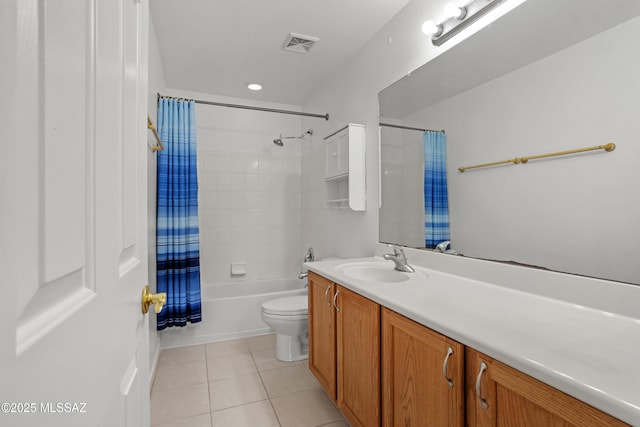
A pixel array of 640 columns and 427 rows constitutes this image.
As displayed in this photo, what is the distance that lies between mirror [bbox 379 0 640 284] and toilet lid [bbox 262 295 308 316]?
129 centimetres

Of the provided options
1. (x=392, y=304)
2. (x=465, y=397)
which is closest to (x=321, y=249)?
(x=392, y=304)

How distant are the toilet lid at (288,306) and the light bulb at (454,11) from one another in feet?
6.83

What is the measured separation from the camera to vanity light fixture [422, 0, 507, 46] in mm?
1401

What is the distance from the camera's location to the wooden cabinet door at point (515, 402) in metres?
0.61

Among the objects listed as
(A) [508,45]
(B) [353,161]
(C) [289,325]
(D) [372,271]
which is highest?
(A) [508,45]

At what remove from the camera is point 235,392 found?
1.96 metres

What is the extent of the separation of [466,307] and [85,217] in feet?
3.59

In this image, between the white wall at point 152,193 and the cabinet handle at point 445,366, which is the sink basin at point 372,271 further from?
the white wall at point 152,193

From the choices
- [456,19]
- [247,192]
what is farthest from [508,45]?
[247,192]

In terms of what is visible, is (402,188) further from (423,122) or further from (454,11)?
(454,11)

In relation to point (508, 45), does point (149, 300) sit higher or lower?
lower

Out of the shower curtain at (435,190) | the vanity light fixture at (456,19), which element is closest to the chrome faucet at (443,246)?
the shower curtain at (435,190)

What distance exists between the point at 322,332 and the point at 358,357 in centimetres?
42

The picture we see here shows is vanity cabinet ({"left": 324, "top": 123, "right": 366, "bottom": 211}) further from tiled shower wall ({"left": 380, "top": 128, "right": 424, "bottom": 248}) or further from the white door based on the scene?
→ the white door
